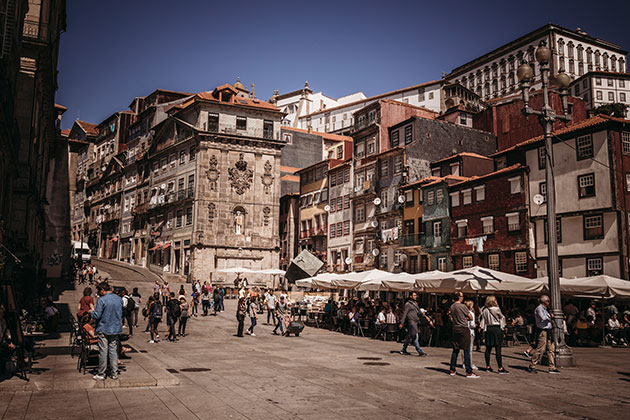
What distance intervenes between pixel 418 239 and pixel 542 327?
33680 mm

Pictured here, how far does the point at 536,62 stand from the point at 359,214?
203 feet

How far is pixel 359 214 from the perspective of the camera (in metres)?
56.1

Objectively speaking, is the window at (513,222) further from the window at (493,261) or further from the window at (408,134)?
the window at (408,134)

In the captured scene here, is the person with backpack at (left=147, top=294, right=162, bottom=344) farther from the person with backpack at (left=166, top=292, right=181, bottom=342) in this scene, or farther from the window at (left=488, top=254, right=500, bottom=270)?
the window at (left=488, top=254, right=500, bottom=270)

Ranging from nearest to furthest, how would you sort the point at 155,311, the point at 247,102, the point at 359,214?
the point at 155,311
the point at 359,214
the point at 247,102

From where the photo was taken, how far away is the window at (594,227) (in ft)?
111

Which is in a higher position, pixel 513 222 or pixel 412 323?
pixel 513 222

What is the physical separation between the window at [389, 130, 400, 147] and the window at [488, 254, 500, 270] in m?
16.4

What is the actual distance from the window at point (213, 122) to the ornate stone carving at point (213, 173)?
3190 mm

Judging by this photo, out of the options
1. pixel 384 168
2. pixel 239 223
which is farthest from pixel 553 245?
pixel 239 223

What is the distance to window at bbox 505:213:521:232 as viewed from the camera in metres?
38.6

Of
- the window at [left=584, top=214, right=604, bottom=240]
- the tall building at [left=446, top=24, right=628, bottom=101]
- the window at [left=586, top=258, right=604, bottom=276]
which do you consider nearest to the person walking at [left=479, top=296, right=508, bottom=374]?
the window at [left=586, top=258, right=604, bottom=276]

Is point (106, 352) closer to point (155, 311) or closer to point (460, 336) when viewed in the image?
point (460, 336)

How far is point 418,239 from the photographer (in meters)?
47.7
